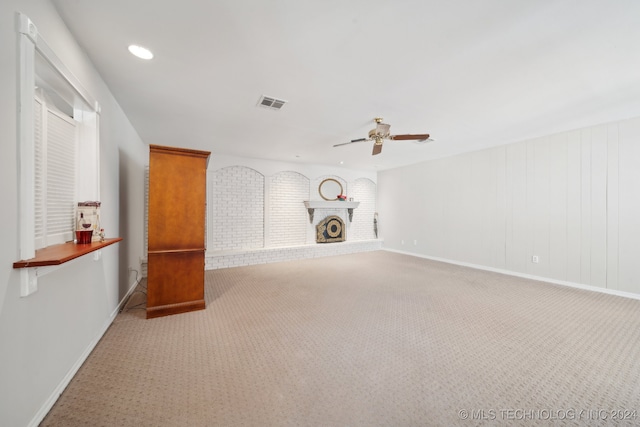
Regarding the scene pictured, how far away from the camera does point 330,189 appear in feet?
22.8

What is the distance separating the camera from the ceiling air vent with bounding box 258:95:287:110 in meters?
2.75

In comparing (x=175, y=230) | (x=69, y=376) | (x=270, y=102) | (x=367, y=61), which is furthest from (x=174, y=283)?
(x=367, y=61)

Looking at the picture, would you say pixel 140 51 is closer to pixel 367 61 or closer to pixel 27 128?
pixel 27 128

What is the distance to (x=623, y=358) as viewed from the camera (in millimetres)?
1992

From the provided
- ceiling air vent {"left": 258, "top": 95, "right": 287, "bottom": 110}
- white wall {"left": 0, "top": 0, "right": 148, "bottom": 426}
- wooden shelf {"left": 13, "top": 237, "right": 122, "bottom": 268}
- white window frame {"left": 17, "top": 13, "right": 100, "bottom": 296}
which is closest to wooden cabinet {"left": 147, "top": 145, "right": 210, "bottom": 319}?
white wall {"left": 0, "top": 0, "right": 148, "bottom": 426}

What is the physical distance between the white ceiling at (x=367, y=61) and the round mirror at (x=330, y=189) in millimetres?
3192

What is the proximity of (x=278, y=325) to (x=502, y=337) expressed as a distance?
222 cm

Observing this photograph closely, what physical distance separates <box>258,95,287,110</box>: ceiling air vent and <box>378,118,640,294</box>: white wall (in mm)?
4504

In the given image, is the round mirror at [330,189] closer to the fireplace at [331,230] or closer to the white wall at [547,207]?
the fireplace at [331,230]

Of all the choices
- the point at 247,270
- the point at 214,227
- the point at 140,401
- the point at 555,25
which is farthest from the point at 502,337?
the point at 214,227

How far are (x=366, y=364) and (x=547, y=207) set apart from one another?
449 cm

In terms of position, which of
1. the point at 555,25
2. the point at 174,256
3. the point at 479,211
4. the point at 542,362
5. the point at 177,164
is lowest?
the point at 542,362

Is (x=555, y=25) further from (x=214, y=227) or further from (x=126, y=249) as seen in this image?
(x=214, y=227)

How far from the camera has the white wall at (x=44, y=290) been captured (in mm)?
1111
